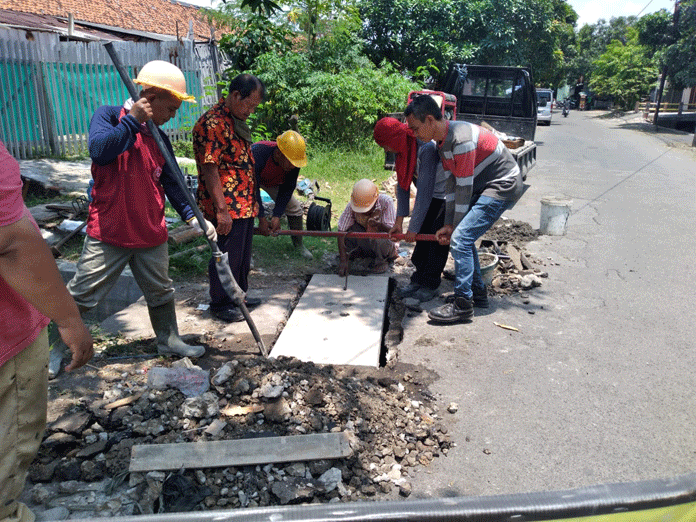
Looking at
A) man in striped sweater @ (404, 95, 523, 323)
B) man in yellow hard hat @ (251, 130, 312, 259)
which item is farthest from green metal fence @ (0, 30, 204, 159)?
man in striped sweater @ (404, 95, 523, 323)

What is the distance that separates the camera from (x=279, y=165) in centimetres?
530

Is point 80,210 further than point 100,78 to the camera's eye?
No

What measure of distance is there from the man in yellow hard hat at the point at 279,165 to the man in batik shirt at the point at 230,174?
0.45 meters

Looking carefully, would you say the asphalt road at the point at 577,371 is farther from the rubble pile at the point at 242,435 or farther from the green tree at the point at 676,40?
the green tree at the point at 676,40

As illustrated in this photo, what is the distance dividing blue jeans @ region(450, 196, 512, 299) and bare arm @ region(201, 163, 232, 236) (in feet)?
6.37

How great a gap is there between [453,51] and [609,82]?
29009 mm

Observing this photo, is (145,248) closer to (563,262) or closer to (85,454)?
(85,454)

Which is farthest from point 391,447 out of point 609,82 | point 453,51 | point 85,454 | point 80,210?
point 609,82

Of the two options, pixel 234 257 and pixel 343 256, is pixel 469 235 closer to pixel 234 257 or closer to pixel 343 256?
pixel 343 256

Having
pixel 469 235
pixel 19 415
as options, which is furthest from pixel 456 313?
pixel 19 415

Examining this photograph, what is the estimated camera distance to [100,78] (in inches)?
440

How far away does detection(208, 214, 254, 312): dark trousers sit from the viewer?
4582mm

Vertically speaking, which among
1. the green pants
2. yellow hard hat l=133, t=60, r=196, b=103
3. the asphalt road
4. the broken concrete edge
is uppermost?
yellow hard hat l=133, t=60, r=196, b=103

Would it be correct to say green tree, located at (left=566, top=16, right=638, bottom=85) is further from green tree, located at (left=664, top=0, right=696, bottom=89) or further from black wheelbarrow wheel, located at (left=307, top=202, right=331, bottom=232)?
black wheelbarrow wheel, located at (left=307, top=202, right=331, bottom=232)
